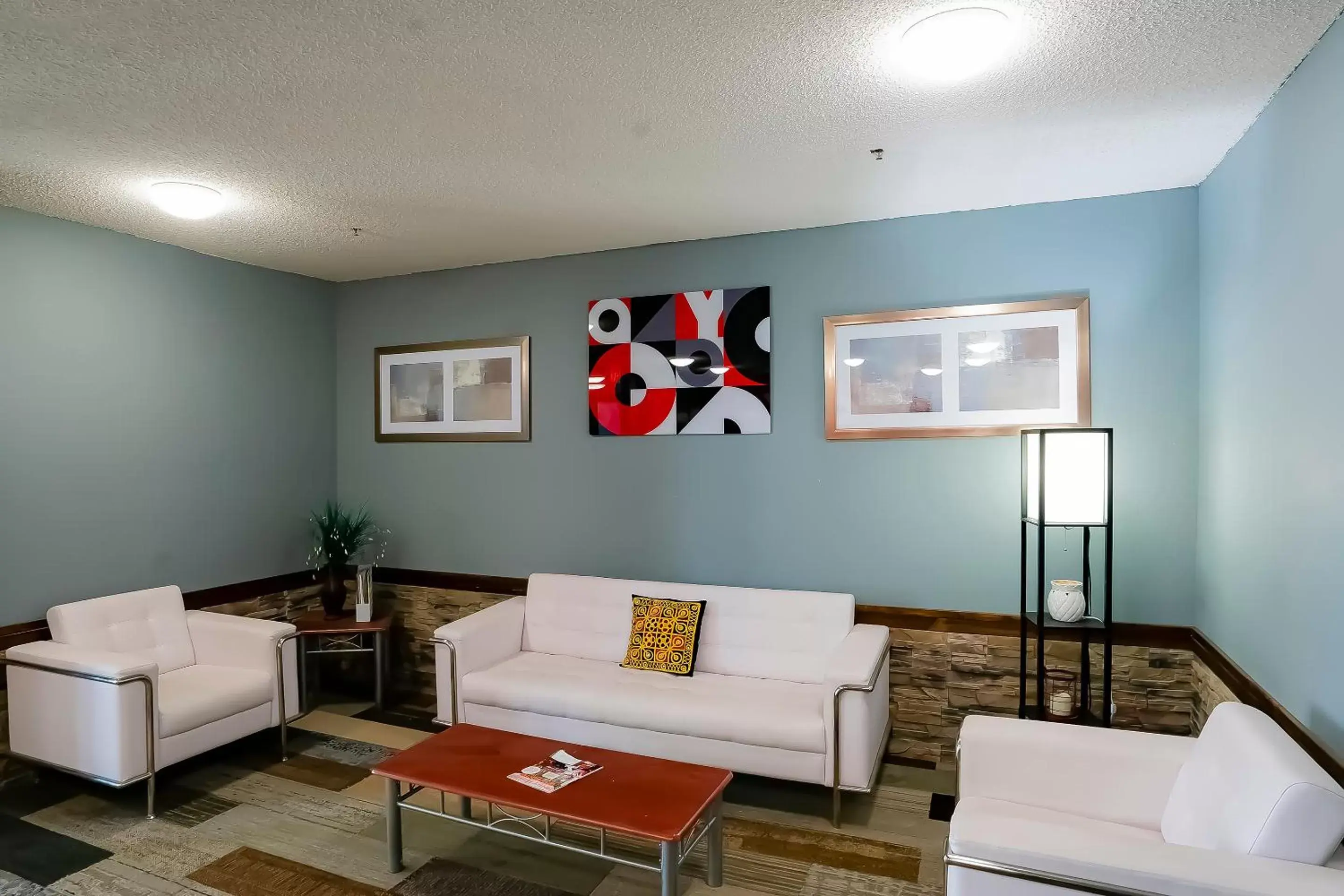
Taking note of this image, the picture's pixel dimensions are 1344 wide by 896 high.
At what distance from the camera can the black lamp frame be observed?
119 inches

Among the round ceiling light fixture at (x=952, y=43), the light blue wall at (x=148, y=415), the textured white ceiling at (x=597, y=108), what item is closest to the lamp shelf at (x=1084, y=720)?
the textured white ceiling at (x=597, y=108)

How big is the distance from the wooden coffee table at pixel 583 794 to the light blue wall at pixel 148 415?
2183 millimetres

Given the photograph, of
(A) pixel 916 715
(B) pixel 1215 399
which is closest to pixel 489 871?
(A) pixel 916 715

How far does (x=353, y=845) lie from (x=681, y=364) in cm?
269

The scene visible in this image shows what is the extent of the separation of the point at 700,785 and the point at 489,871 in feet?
2.83

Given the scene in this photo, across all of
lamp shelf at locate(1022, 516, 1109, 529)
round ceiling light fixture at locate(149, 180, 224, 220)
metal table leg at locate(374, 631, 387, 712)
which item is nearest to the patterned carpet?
metal table leg at locate(374, 631, 387, 712)

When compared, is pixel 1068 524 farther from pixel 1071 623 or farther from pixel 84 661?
pixel 84 661

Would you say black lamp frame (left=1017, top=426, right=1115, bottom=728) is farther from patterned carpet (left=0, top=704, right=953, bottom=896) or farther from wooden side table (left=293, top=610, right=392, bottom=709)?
wooden side table (left=293, top=610, right=392, bottom=709)

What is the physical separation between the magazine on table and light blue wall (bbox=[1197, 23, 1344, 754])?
2.22 m

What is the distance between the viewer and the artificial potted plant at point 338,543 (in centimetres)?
468

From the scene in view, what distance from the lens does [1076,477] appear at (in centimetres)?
308

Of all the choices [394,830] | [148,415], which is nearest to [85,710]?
[394,830]

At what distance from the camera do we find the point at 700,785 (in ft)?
8.73

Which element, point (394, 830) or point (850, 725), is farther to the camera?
point (850, 725)
